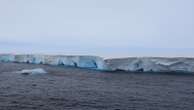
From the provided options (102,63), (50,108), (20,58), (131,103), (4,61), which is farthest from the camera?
(4,61)

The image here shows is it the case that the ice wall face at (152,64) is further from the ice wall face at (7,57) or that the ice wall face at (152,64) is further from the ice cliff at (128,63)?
the ice wall face at (7,57)

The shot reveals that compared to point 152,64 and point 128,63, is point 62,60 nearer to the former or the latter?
point 128,63

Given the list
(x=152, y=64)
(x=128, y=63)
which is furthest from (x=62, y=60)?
(x=152, y=64)

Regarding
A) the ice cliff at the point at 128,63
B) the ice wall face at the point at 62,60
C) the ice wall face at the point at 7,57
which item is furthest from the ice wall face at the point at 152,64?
the ice wall face at the point at 7,57

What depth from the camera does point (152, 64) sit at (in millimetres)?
23438

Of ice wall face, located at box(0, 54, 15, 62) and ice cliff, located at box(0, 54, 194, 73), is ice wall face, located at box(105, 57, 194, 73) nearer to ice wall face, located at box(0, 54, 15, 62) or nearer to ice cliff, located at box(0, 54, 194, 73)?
ice cliff, located at box(0, 54, 194, 73)

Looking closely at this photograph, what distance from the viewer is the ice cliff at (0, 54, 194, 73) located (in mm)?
22384

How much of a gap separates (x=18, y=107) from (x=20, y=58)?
79.8 feet

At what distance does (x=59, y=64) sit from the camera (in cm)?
3023

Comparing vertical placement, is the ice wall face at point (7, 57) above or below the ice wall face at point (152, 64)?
above

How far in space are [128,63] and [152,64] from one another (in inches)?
79.5

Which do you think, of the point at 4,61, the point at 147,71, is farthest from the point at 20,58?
the point at 147,71

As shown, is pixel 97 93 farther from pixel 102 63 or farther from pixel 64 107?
pixel 102 63

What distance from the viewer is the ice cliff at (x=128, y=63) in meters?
22.4
